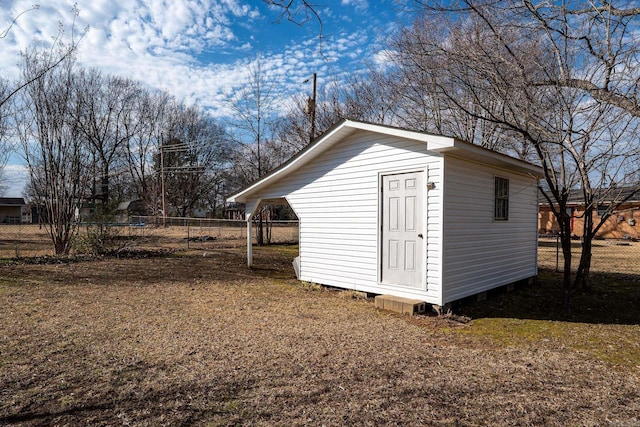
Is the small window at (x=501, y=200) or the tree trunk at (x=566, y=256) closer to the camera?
the tree trunk at (x=566, y=256)

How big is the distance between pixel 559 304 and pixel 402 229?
340 cm

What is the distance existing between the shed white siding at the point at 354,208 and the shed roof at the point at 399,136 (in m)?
0.18

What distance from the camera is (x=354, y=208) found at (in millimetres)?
7277

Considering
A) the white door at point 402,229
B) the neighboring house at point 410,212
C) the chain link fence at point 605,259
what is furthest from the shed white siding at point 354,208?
the chain link fence at point 605,259

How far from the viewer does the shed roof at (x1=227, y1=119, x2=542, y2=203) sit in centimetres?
568

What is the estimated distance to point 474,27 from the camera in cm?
675

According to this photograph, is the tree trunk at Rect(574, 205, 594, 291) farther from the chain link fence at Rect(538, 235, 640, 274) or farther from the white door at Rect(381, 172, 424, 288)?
the white door at Rect(381, 172, 424, 288)

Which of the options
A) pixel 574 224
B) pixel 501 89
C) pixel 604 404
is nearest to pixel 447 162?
pixel 501 89

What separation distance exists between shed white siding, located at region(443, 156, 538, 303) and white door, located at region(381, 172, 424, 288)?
480mm

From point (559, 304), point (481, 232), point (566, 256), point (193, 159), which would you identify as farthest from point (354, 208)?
point (193, 159)

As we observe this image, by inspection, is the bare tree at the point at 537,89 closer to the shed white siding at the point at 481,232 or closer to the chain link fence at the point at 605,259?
the shed white siding at the point at 481,232

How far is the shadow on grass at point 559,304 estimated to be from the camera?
6.10 m

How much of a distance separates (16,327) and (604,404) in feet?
21.9

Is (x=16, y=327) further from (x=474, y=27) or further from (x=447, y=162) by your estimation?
(x=474, y=27)
